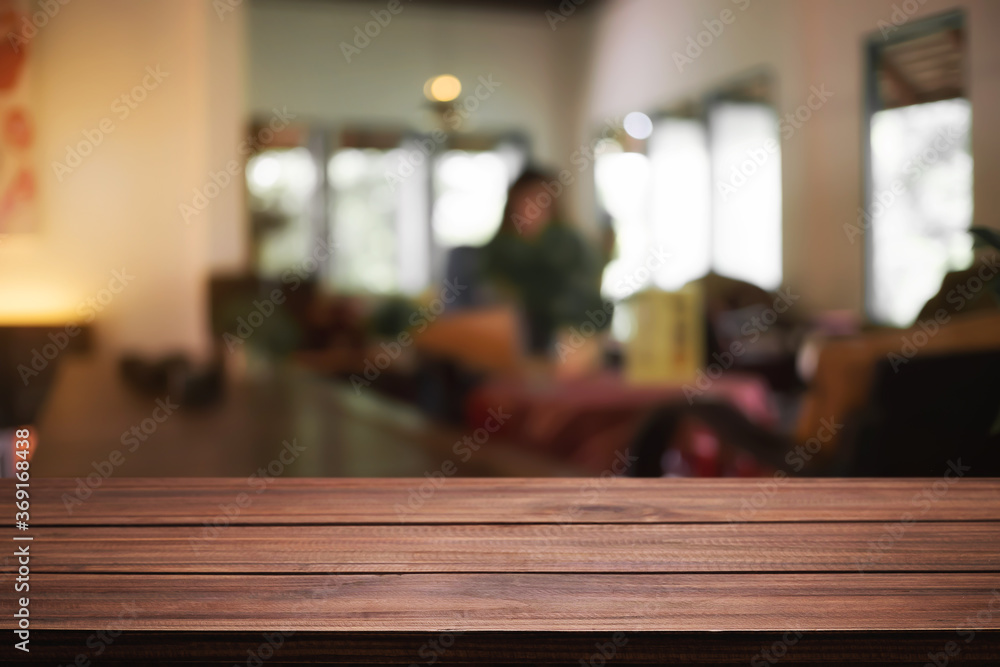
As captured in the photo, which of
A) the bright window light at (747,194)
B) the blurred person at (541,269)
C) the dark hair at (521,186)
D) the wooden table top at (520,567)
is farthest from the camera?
the bright window light at (747,194)

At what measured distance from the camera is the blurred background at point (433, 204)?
2.57 m

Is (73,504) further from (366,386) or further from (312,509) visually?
(366,386)

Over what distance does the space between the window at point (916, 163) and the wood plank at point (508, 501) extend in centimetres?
233

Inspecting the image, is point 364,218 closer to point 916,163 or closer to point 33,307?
point 33,307

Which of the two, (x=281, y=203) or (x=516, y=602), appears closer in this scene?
(x=516, y=602)

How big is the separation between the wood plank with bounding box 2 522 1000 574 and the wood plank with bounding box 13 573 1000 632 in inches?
0.4

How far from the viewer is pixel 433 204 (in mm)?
3490

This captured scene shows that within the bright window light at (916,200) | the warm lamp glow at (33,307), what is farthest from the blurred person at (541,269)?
the warm lamp glow at (33,307)

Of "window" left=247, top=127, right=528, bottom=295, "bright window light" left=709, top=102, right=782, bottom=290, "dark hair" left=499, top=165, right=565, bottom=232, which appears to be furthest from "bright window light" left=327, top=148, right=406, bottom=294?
"bright window light" left=709, top=102, right=782, bottom=290

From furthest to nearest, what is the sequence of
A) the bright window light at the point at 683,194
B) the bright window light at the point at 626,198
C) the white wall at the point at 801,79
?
1. the bright window light at the point at 626,198
2. the bright window light at the point at 683,194
3. the white wall at the point at 801,79

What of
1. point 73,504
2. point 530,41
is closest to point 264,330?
point 530,41

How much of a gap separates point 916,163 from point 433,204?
1678 mm

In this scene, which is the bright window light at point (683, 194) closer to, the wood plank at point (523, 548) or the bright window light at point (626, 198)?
the bright window light at point (626, 198)

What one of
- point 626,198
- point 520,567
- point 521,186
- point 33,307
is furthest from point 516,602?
point 33,307
